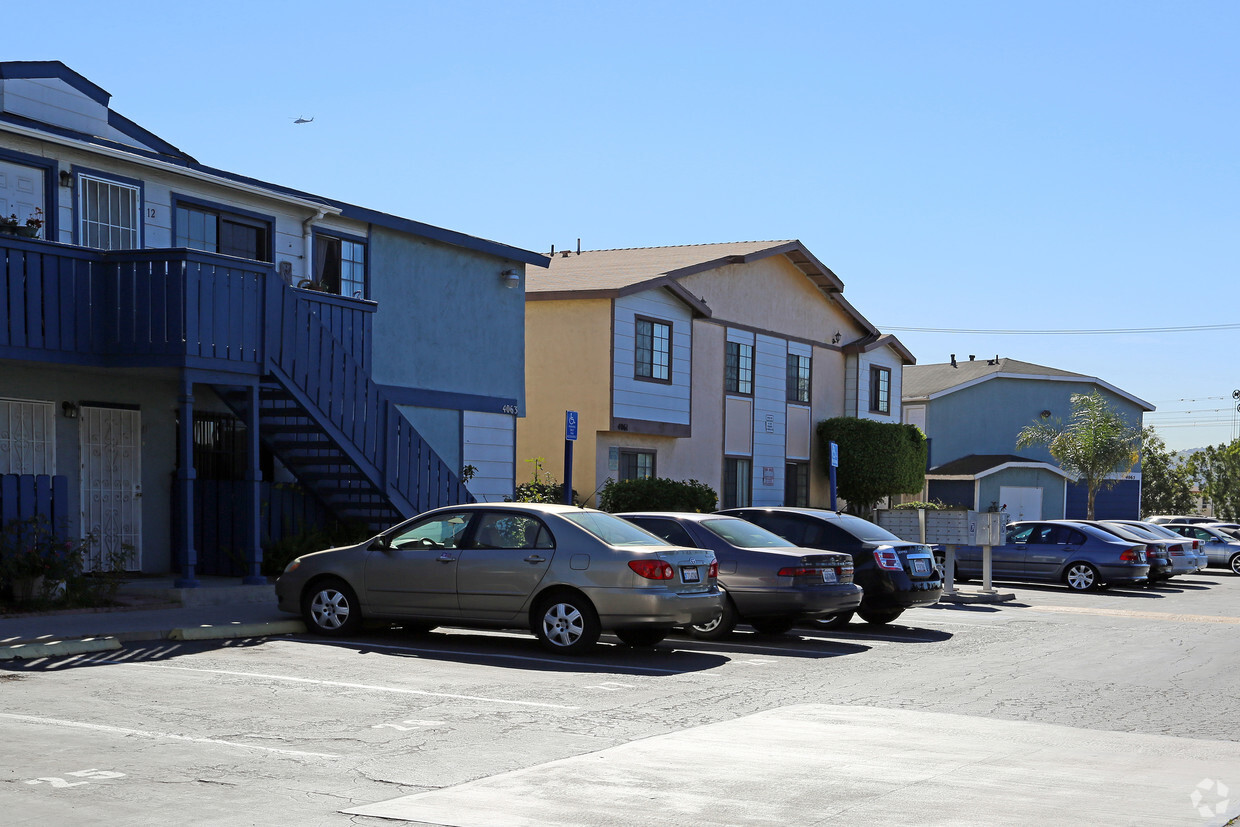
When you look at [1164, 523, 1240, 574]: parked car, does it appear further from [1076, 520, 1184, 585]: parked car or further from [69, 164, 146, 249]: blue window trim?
[69, 164, 146, 249]: blue window trim

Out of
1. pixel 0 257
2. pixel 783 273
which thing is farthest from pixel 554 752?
pixel 783 273

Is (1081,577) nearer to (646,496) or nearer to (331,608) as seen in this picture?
(646,496)

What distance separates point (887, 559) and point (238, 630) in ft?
25.1

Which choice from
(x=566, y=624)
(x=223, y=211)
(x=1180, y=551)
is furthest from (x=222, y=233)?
(x=1180, y=551)

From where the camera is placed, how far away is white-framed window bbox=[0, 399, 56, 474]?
664 inches

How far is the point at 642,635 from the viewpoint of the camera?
13.8 meters

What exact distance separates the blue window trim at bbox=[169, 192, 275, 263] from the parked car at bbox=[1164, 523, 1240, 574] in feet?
83.9

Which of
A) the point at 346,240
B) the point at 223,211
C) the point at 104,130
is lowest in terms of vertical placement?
the point at 346,240

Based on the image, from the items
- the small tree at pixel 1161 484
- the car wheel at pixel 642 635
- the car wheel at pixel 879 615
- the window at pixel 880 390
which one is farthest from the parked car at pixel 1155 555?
the small tree at pixel 1161 484

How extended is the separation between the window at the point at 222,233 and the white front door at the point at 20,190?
83.7 inches

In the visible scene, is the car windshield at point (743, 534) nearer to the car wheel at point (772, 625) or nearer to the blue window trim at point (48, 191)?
the car wheel at point (772, 625)

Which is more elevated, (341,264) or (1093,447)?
(341,264)

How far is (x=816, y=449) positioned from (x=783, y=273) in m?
5.06

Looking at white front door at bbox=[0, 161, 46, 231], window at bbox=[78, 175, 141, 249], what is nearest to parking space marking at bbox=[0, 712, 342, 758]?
white front door at bbox=[0, 161, 46, 231]
